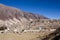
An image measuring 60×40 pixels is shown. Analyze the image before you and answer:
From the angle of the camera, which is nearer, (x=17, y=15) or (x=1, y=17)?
(x=1, y=17)

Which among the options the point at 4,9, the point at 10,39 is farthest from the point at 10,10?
the point at 10,39

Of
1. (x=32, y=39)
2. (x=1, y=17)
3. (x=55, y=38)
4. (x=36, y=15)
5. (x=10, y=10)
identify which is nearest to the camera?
(x=55, y=38)

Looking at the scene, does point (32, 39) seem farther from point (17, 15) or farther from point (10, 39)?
point (17, 15)

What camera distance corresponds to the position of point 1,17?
8388 cm

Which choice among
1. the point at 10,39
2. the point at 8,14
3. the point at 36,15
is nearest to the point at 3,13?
the point at 8,14

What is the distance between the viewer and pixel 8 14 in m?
91.2

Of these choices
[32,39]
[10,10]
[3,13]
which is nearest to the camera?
[32,39]

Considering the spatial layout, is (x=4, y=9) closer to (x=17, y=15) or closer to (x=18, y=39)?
(x=17, y=15)

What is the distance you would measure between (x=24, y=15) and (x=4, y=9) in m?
13.4

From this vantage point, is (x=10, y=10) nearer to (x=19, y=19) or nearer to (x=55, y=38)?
(x=19, y=19)

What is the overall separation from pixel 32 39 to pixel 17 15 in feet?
255

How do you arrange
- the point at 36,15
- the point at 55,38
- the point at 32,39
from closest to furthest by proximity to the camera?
the point at 55,38
the point at 32,39
the point at 36,15

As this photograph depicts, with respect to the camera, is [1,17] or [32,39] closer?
[32,39]

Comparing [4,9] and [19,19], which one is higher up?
[4,9]
